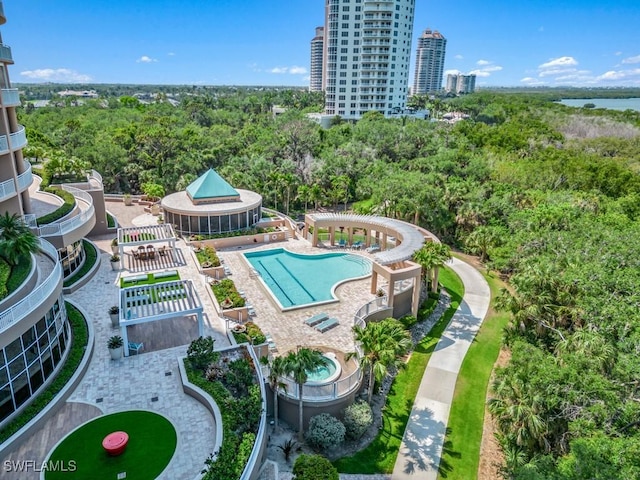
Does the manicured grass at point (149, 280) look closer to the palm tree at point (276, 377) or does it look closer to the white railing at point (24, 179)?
the white railing at point (24, 179)

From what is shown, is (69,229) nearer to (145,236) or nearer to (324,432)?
(145,236)

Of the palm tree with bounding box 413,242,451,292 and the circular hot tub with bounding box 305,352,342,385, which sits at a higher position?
the palm tree with bounding box 413,242,451,292

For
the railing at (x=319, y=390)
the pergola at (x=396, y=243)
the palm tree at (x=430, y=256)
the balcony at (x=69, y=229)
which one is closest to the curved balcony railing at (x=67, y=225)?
the balcony at (x=69, y=229)

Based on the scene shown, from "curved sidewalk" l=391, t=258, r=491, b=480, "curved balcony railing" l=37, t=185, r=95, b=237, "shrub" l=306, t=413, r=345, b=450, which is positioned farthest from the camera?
"curved balcony railing" l=37, t=185, r=95, b=237

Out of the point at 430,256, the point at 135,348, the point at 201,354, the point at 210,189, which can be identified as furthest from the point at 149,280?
the point at 430,256

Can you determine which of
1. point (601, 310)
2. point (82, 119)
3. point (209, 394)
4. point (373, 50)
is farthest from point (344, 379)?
point (373, 50)

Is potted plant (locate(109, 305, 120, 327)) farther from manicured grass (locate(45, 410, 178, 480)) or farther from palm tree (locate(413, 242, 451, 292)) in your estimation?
palm tree (locate(413, 242, 451, 292))

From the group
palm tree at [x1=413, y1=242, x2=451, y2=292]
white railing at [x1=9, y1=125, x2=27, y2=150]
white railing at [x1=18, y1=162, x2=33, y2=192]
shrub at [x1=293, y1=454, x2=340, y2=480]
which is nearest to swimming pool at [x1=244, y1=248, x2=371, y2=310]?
palm tree at [x1=413, y1=242, x2=451, y2=292]
